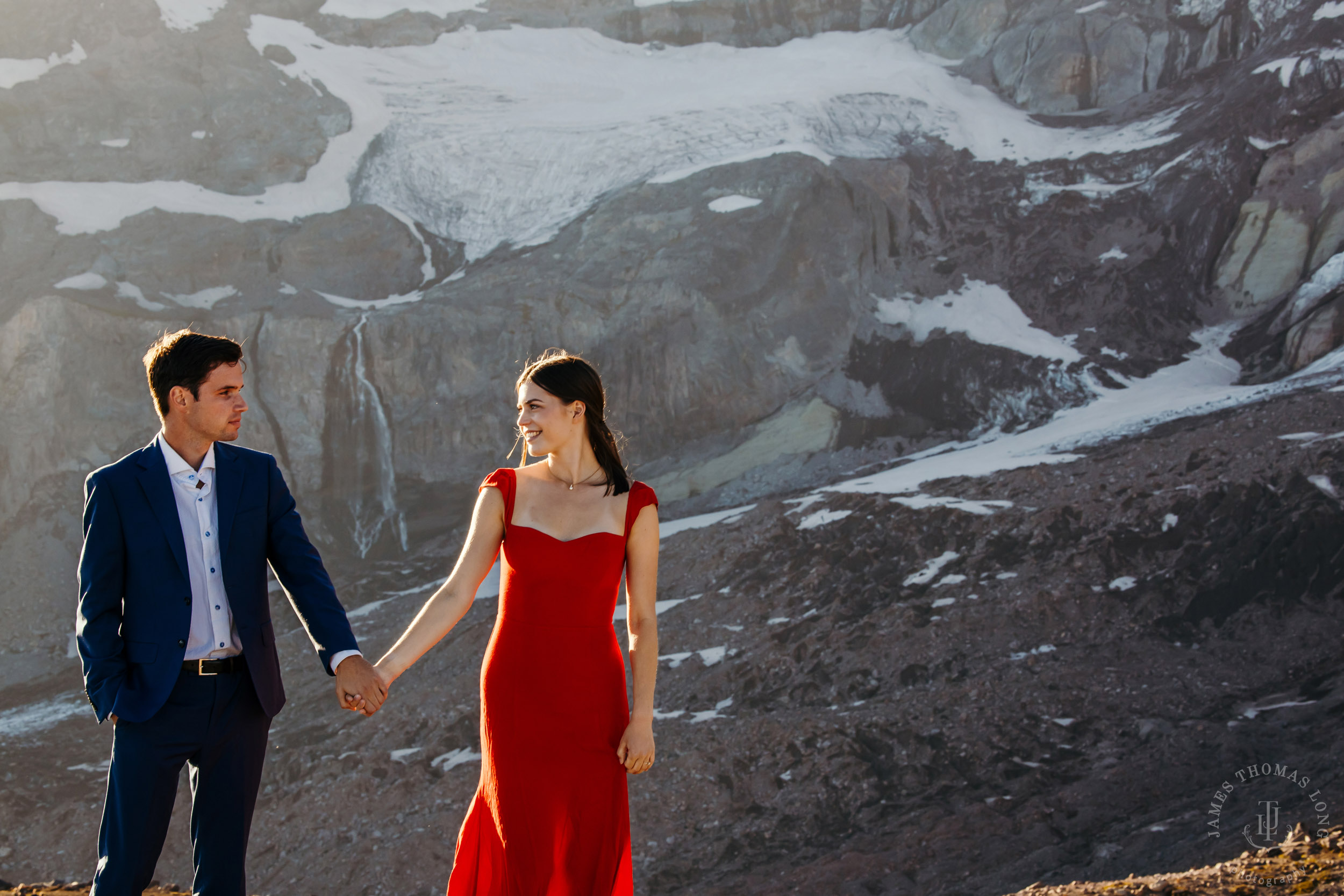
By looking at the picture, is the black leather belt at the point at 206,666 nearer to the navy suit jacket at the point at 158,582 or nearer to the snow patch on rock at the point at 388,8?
the navy suit jacket at the point at 158,582

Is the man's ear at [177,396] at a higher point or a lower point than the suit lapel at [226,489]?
higher

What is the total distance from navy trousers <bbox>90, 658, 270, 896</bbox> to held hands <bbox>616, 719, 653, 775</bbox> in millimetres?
1045

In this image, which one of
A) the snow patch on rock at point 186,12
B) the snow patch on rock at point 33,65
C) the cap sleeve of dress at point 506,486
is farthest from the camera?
the snow patch on rock at point 186,12

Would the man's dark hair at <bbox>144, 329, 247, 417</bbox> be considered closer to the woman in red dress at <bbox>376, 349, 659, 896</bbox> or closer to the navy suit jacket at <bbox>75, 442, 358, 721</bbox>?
the navy suit jacket at <bbox>75, 442, 358, 721</bbox>

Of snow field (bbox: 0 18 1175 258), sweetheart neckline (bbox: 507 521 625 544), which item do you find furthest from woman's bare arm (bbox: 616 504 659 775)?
snow field (bbox: 0 18 1175 258)

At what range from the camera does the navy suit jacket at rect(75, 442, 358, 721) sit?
9.83 feet

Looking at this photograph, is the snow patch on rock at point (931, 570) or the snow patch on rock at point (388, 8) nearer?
the snow patch on rock at point (931, 570)

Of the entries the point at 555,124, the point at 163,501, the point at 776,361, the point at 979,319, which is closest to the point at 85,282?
the point at 555,124

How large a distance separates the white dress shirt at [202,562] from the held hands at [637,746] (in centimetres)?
116

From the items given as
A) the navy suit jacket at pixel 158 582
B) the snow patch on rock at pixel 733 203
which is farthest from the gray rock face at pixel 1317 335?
the navy suit jacket at pixel 158 582

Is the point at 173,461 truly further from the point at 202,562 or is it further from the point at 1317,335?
the point at 1317,335

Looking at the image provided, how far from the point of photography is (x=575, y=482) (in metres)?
3.44

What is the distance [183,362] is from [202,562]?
23.1 inches

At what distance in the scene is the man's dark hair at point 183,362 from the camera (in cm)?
318
